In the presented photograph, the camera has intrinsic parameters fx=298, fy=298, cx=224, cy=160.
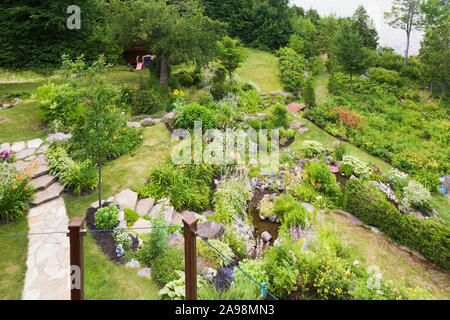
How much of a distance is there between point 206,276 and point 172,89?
966 centimetres

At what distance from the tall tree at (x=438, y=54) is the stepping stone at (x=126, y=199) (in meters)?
17.4

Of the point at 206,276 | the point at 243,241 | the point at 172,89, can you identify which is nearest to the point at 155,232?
the point at 206,276

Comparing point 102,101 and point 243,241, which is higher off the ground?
point 102,101

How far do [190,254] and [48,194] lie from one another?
184 inches

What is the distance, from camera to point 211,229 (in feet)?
19.5

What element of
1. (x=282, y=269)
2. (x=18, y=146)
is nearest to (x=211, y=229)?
(x=282, y=269)

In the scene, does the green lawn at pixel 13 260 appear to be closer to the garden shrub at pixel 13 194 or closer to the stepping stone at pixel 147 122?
the garden shrub at pixel 13 194

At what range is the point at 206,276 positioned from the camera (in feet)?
12.4

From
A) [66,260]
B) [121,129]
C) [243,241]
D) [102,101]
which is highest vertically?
[102,101]

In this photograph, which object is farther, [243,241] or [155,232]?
[243,241]

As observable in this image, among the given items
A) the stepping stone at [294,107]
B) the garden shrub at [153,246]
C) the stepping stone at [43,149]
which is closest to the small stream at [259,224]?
the garden shrub at [153,246]

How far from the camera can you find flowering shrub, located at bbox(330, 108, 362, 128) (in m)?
12.2

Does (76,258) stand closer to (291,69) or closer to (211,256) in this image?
(211,256)
